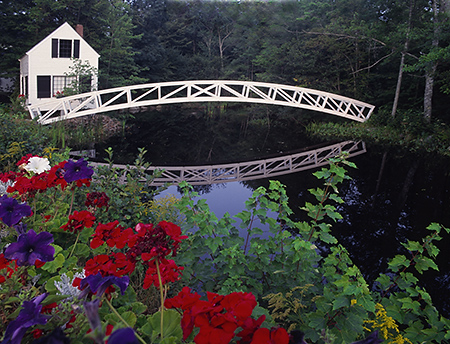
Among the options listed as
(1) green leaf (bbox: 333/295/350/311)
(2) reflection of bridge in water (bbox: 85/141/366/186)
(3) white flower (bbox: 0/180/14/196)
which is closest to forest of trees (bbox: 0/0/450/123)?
(2) reflection of bridge in water (bbox: 85/141/366/186)

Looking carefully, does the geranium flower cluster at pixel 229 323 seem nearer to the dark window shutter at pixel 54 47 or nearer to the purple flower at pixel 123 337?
the purple flower at pixel 123 337

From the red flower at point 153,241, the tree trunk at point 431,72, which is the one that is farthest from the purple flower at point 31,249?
the tree trunk at point 431,72

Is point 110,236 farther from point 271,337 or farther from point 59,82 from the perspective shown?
point 59,82

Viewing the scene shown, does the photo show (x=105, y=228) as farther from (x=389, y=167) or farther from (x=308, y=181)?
(x=389, y=167)

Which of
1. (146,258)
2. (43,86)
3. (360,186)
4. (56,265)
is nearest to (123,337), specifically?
(146,258)

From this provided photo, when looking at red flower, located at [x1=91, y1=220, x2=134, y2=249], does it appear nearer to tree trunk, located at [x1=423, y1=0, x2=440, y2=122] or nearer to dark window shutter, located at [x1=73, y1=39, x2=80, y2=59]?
tree trunk, located at [x1=423, y1=0, x2=440, y2=122]

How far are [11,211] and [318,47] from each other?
18040 mm

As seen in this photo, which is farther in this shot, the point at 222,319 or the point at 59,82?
the point at 59,82

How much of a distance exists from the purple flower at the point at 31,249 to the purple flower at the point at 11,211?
1.09ft

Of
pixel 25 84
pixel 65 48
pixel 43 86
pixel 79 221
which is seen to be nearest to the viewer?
pixel 79 221

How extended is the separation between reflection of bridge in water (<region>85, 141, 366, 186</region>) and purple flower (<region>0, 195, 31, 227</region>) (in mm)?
5224

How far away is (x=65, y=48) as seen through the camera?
14398 mm

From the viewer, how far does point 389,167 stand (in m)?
8.80

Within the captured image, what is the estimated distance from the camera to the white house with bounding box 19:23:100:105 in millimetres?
13734
